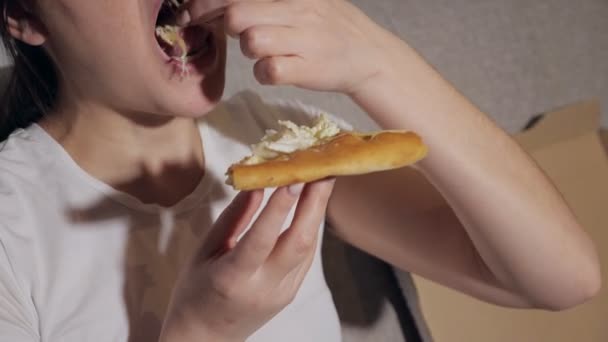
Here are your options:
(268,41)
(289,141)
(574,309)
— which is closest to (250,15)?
(268,41)

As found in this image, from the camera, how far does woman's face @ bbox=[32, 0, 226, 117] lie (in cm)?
74

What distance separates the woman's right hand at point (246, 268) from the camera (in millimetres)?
624

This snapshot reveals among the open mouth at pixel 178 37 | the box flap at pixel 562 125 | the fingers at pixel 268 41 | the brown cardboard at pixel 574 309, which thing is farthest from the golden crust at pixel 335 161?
the box flap at pixel 562 125

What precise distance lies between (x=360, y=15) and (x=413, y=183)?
0.36 metres

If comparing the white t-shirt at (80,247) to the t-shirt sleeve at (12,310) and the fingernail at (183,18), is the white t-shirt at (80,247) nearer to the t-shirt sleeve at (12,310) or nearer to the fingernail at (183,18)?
the t-shirt sleeve at (12,310)

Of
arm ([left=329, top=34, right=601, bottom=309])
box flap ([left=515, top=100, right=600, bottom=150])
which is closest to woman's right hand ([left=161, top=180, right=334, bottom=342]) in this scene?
arm ([left=329, top=34, right=601, bottom=309])

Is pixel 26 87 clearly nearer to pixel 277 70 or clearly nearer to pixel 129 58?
→ pixel 129 58

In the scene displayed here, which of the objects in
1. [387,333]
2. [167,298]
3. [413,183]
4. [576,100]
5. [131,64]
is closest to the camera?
[131,64]

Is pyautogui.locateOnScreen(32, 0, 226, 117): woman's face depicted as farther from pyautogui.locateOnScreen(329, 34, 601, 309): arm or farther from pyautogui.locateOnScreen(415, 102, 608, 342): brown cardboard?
pyautogui.locateOnScreen(415, 102, 608, 342): brown cardboard

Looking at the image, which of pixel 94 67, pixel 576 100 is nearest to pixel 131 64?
pixel 94 67

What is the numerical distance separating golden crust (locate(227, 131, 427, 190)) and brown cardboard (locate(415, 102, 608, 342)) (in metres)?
0.64

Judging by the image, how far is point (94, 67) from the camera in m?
0.77

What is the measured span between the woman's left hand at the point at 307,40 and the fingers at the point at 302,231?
121 mm

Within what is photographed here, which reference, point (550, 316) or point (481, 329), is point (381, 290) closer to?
point (481, 329)
